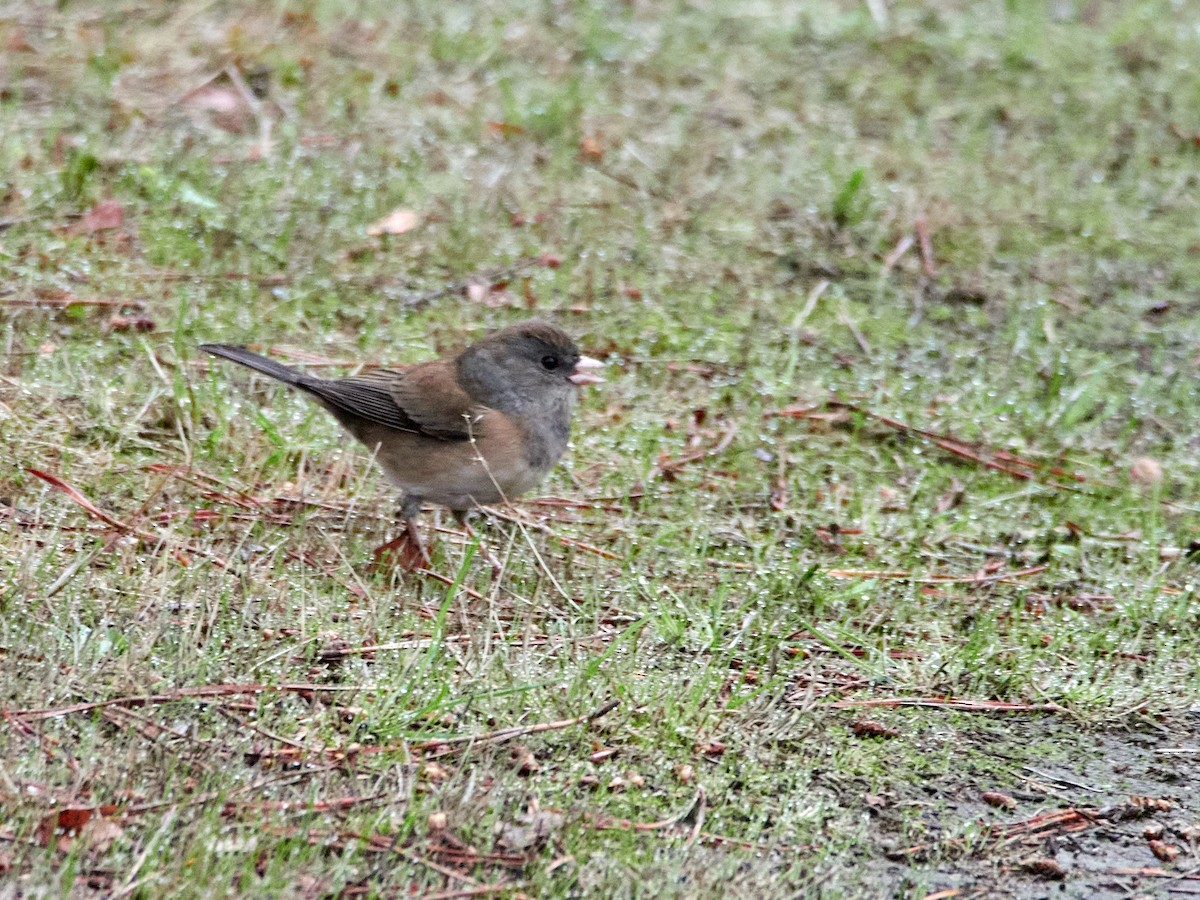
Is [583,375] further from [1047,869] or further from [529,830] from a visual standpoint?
[1047,869]

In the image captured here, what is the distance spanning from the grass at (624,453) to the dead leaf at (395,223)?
1.5 inches

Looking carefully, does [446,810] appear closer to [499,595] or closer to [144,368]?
[499,595]

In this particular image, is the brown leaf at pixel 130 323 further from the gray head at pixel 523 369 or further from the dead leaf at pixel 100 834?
the dead leaf at pixel 100 834

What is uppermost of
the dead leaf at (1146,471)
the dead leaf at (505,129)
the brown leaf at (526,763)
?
the brown leaf at (526,763)

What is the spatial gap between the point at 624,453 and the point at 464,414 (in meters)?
0.72

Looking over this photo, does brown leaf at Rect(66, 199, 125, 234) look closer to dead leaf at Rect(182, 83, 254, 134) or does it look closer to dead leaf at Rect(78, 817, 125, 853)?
dead leaf at Rect(182, 83, 254, 134)

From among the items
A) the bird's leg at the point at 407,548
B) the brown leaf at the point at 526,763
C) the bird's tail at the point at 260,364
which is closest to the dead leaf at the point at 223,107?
the bird's tail at the point at 260,364

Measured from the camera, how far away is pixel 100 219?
18.1 feet

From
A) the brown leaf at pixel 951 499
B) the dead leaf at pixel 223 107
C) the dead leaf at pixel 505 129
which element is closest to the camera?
the brown leaf at pixel 951 499

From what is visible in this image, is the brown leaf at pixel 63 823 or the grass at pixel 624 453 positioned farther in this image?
the grass at pixel 624 453

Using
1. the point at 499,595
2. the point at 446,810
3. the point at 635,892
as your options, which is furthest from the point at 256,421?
the point at 635,892

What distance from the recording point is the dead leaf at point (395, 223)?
18.8 feet

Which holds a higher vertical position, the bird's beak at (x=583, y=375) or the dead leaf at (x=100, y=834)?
the dead leaf at (x=100, y=834)

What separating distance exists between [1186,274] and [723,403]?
215 cm
